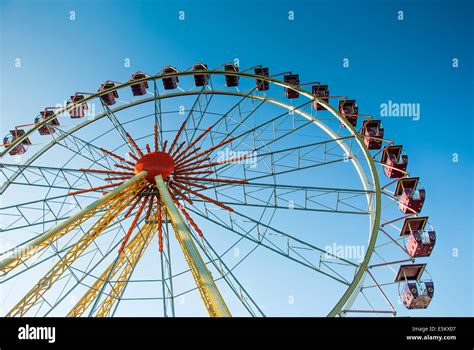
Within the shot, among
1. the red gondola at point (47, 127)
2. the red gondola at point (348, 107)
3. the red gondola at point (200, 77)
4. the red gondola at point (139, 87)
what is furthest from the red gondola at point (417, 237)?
the red gondola at point (47, 127)

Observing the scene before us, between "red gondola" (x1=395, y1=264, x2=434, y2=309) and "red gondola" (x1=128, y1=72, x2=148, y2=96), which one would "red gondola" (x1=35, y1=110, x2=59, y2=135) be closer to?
"red gondola" (x1=128, y1=72, x2=148, y2=96)

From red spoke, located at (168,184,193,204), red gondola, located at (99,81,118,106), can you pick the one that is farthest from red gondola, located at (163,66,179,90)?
red spoke, located at (168,184,193,204)

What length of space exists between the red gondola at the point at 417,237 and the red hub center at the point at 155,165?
8.39 m

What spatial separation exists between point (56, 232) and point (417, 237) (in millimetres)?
11409

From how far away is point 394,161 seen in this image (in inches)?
678

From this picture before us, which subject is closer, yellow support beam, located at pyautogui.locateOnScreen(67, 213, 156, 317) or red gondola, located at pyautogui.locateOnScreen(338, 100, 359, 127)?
yellow support beam, located at pyautogui.locateOnScreen(67, 213, 156, 317)

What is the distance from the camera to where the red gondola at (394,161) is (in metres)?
17.1

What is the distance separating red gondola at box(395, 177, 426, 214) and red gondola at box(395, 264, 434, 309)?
238cm

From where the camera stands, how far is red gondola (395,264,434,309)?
45.0ft

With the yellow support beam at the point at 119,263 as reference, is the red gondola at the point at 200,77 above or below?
above

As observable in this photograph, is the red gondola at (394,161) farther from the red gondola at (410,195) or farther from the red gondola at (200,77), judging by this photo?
the red gondola at (200,77)
